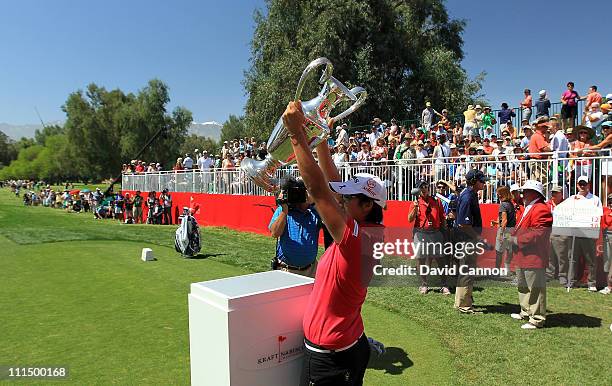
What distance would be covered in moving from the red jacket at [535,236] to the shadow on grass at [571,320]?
Answer: 33.2 inches

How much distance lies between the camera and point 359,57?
26031mm

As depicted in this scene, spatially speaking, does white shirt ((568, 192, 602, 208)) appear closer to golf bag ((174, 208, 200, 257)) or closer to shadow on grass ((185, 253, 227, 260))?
shadow on grass ((185, 253, 227, 260))

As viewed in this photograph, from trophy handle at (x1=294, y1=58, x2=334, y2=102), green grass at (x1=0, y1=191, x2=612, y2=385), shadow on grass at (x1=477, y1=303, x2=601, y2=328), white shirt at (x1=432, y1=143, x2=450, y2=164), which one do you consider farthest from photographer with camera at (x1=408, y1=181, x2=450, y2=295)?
trophy handle at (x1=294, y1=58, x2=334, y2=102)

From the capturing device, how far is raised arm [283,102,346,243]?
2.30m

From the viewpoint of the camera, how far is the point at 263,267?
1020 cm

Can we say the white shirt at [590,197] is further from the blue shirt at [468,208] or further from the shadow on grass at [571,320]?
the shadow on grass at [571,320]

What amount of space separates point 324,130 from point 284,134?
10.3 inches

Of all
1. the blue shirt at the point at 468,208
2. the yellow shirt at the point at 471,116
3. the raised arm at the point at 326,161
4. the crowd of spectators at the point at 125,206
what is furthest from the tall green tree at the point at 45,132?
the raised arm at the point at 326,161

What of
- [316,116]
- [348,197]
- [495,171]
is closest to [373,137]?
[495,171]

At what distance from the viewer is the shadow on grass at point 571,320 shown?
6410mm

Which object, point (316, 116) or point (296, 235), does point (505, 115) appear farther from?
point (316, 116)

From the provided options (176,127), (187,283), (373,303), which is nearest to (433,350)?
(373,303)

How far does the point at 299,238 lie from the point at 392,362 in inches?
66.8

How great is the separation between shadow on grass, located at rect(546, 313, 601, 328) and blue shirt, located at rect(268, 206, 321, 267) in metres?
3.86
